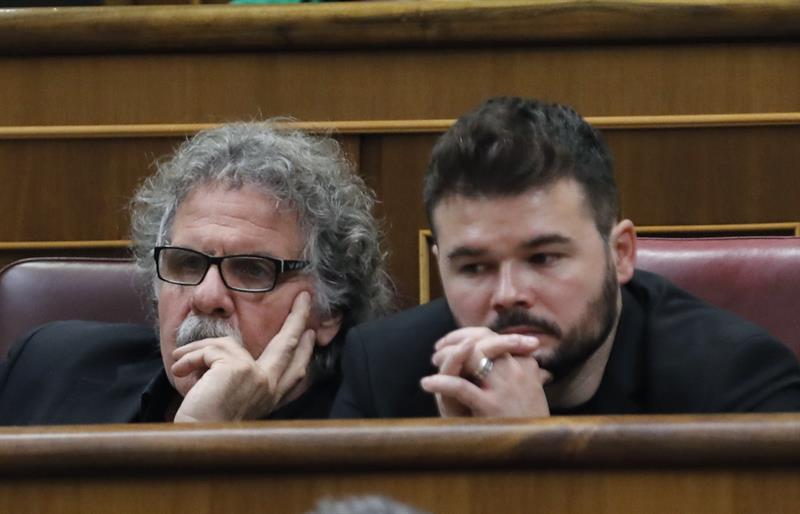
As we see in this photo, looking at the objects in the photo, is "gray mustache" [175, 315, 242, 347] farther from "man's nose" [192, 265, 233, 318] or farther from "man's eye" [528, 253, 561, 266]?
"man's eye" [528, 253, 561, 266]

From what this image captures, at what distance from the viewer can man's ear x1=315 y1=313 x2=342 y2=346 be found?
1044 mm

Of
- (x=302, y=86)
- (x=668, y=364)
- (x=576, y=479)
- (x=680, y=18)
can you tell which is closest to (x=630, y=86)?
(x=680, y=18)

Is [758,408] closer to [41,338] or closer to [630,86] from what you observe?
[630,86]

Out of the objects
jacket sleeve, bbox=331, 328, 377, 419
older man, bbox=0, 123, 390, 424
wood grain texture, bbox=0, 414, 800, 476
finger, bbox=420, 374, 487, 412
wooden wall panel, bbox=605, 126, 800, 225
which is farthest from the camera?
wooden wall panel, bbox=605, 126, 800, 225

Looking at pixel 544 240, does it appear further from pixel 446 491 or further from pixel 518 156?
pixel 446 491

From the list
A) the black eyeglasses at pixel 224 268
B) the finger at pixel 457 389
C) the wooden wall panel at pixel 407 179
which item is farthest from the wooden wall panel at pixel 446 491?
the wooden wall panel at pixel 407 179

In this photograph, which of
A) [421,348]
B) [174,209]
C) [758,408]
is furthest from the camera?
[174,209]

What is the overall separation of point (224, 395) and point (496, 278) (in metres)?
0.20

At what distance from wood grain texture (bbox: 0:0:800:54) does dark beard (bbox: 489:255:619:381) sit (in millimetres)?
373

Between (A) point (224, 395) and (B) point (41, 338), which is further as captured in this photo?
(B) point (41, 338)

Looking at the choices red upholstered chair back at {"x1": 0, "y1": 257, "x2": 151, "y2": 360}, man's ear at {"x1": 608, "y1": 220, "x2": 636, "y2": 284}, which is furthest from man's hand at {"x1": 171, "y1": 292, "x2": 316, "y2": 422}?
man's ear at {"x1": 608, "y1": 220, "x2": 636, "y2": 284}

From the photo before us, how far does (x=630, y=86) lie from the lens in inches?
46.1

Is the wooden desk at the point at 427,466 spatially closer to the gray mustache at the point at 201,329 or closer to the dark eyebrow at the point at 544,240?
the dark eyebrow at the point at 544,240

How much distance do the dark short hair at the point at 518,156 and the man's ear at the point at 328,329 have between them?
183 millimetres
